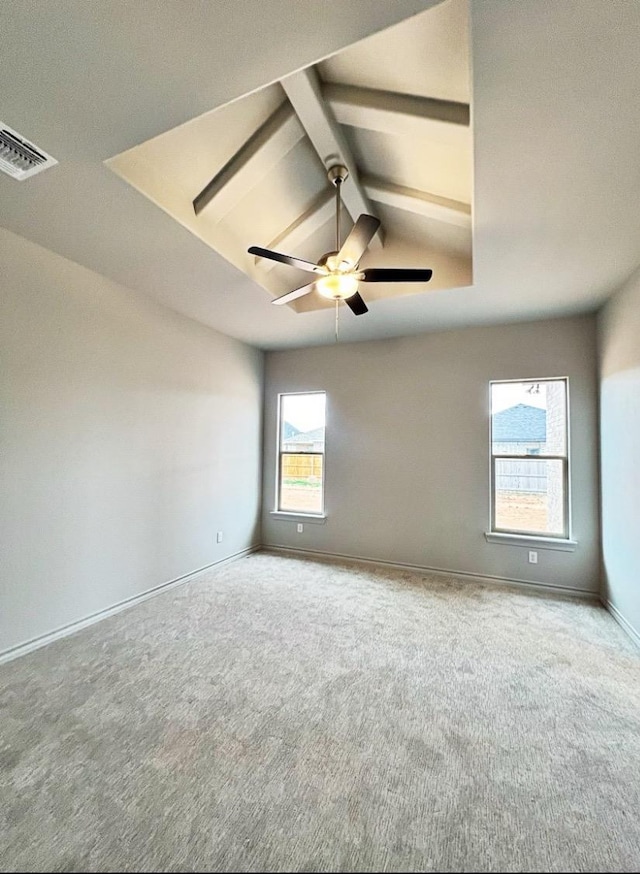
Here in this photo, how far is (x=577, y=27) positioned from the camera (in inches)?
43.3

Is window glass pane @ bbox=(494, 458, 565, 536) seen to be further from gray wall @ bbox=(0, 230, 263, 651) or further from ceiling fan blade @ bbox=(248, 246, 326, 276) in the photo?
gray wall @ bbox=(0, 230, 263, 651)

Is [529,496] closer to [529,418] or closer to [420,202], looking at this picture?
[529,418]

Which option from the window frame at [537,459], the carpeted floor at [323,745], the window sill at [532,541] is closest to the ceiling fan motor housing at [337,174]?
the window frame at [537,459]

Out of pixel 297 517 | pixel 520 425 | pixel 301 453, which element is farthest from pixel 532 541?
pixel 301 453

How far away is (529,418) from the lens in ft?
12.0

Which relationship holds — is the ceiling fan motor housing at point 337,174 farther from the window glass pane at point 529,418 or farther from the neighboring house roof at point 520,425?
the neighboring house roof at point 520,425

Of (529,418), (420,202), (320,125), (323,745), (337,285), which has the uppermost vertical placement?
(320,125)

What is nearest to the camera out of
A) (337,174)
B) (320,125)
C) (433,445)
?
(320,125)

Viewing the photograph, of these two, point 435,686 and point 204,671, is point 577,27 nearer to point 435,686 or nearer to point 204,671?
point 435,686

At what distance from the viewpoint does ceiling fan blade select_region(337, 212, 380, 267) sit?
6.81 ft

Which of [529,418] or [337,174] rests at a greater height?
[337,174]

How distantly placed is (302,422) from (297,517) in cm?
126

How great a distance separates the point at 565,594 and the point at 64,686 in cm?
402

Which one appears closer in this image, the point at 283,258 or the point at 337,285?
the point at 283,258
